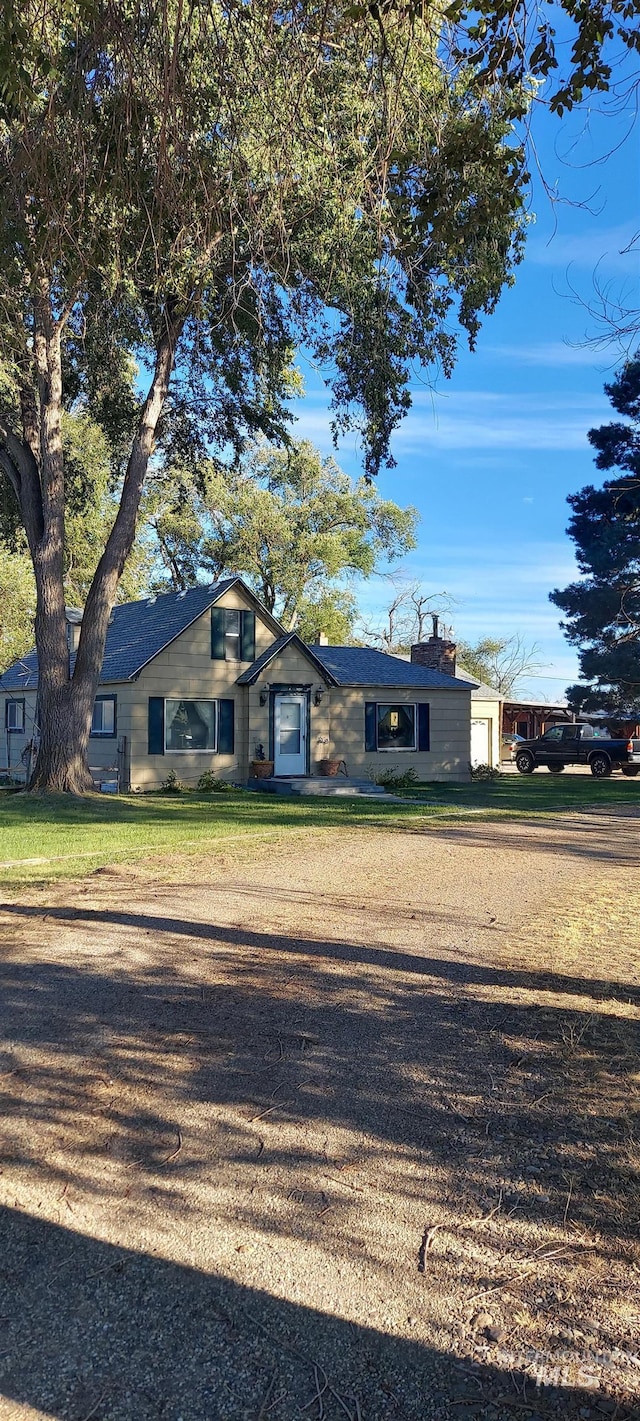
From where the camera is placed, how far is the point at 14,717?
27.7 metres

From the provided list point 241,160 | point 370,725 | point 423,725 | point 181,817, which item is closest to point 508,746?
point 423,725

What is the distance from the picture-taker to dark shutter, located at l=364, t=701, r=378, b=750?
82.9 ft

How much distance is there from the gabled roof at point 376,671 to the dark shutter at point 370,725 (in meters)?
0.70

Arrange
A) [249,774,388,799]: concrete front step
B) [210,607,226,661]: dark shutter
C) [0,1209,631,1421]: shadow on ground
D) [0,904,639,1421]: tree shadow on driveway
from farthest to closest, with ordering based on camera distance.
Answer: [210,607,226,661]: dark shutter, [249,774,388,799]: concrete front step, [0,904,639,1421]: tree shadow on driveway, [0,1209,631,1421]: shadow on ground

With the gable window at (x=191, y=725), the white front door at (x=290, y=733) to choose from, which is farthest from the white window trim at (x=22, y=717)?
the white front door at (x=290, y=733)

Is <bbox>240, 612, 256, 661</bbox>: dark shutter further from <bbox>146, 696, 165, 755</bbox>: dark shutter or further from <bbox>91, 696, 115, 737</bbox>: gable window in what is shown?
<bbox>91, 696, 115, 737</bbox>: gable window

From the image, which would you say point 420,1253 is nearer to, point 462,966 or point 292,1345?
point 292,1345

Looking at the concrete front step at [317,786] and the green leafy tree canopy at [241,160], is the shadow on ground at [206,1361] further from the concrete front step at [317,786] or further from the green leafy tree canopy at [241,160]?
the concrete front step at [317,786]

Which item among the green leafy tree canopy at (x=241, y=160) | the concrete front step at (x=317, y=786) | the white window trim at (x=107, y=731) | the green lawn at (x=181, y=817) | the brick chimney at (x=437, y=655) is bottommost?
the green lawn at (x=181, y=817)

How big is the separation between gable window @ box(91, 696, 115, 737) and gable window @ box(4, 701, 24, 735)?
5.04 m

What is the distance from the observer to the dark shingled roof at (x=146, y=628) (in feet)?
71.1

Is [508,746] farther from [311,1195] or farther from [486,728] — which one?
[311,1195]

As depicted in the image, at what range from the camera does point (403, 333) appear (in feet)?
45.3

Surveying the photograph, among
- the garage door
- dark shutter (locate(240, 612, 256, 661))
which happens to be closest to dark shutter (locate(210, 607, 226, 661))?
dark shutter (locate(240, 612, 256, 661))
